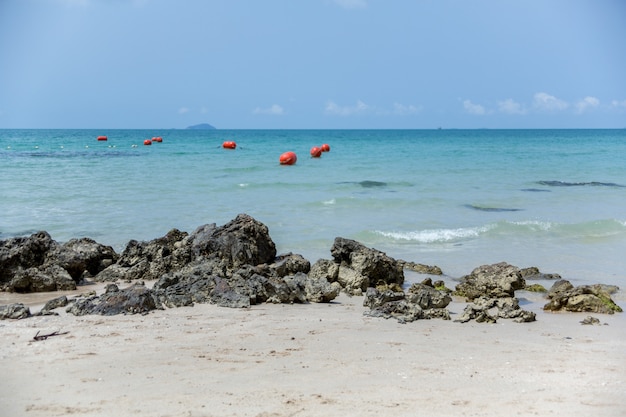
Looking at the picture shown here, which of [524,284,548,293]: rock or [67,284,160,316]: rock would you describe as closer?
[67,284,160,316]: rock

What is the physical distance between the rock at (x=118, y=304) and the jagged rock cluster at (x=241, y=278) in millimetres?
11

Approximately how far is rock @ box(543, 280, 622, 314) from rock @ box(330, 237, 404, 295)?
213 cm

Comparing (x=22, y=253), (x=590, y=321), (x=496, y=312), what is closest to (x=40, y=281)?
(x=22, y=253)

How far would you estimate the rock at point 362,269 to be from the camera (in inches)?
337

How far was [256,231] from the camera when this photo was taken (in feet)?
31.4

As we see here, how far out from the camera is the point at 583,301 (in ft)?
24.6

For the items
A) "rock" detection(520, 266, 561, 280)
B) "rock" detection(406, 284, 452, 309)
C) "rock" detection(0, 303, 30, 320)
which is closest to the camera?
"rock" detection(0, 303, 30, 320)

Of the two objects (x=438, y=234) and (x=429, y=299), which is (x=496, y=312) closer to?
(x=429, y=299)

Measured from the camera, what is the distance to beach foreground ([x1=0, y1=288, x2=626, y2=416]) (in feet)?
13.2

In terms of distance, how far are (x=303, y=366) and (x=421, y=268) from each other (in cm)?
531

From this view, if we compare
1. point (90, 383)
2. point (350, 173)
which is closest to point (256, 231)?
point (90, 383)

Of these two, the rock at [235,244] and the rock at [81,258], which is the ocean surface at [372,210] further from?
the rock at [81,258]

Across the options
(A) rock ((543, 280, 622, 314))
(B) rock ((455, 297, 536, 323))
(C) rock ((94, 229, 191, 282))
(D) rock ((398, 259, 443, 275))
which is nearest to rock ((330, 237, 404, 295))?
(D) rock ((398, 259, 443, 275))

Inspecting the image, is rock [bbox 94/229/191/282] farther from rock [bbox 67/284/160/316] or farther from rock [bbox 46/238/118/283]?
rock [bbox 67/284/160/316]
